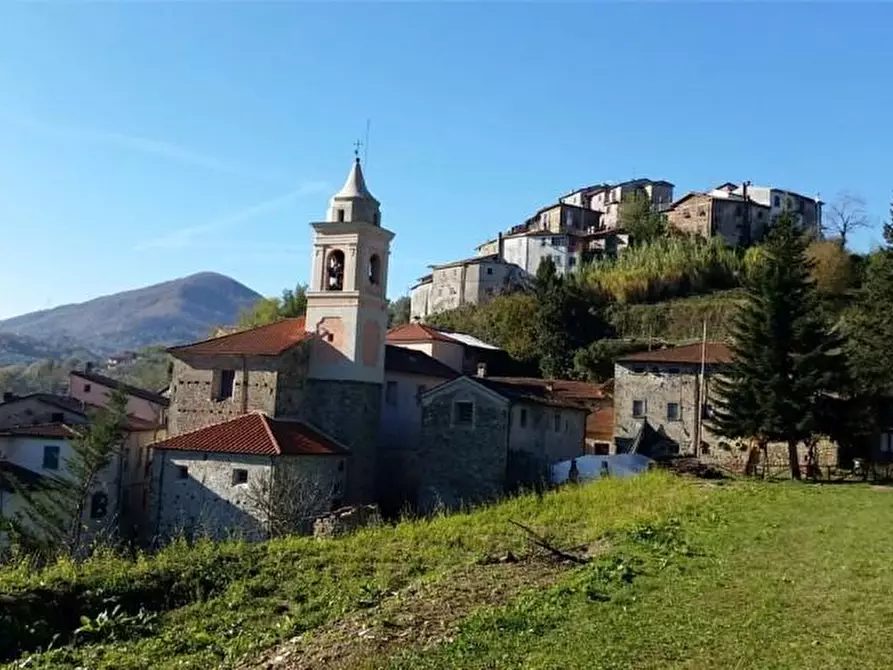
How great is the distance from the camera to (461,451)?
3572 centimetres

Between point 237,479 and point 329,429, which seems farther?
point 329,429

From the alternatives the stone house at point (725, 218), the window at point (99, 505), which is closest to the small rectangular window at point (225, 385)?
the window at point (99, 505)

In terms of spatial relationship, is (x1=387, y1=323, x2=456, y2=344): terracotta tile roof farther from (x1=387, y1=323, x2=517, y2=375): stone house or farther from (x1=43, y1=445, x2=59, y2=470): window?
(x1=43, y1=445, x2=59, y2=470): window

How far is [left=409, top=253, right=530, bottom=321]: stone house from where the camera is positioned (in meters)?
82.9

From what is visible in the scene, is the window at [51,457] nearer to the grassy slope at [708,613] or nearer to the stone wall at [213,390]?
the stone wall at [213,390]

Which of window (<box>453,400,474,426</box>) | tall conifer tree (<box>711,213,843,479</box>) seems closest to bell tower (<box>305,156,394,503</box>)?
window (<box>453,400,474,426</box>)

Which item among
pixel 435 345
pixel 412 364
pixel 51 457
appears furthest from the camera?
pixel 435 345

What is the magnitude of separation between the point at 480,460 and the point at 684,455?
58.5ft

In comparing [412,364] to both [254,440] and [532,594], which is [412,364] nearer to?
[254,440]

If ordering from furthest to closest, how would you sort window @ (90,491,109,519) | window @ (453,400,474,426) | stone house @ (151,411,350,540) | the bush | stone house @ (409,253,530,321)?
1. stone house @ (409,253,530,321)
2. the bush
3. window @ (90,491,109,519)
4. window @ (453,400,474,426)
5. stone house @ (151,411,350,540)

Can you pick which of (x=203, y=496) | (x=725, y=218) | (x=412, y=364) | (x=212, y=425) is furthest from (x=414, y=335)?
(x=725, y=218)

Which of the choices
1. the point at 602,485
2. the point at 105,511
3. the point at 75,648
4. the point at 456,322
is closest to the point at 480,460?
the point at 602,485

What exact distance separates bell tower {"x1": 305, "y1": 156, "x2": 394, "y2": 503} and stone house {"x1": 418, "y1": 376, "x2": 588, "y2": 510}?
265cm

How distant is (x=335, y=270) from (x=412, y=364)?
6110mm
